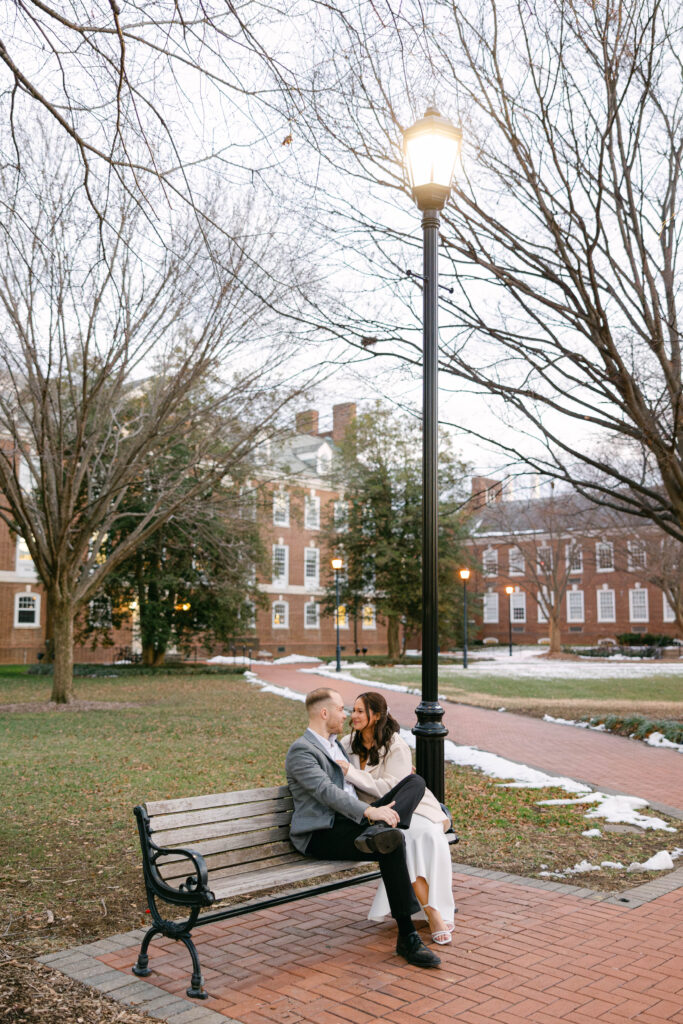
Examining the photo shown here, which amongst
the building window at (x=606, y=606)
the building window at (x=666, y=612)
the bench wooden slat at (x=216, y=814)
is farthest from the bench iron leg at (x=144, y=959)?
the building window at (x=606, y=606)

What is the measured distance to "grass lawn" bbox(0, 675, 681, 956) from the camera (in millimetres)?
5801

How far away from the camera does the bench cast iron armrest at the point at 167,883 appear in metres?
4.27

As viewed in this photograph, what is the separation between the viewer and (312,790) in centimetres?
505

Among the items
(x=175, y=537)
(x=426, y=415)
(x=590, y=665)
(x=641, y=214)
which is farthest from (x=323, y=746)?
(x=590, y=665)

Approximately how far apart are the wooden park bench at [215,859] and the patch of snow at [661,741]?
976 centimetres

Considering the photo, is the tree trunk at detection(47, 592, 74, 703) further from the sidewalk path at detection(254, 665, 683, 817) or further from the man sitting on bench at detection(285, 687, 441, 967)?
the man sitting on bench at detection(285, 687, 441, 967)

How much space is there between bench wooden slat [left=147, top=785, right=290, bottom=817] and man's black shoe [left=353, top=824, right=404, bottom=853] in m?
0.73

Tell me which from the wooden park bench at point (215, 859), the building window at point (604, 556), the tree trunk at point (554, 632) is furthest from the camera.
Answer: the tree trunk at point (554, 632)

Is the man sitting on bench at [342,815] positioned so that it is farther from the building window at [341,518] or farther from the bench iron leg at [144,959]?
the building window at [341,518]

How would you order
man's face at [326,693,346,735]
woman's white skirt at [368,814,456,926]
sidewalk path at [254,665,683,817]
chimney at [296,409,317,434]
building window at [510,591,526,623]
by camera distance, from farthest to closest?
building window at [510,591,526,623]
chimney at [296,409,317,434]
sidewalk path at [254,665,683,817]
man's face at [326,693,346,735]
woman's white skirt at [368,814,456,926]

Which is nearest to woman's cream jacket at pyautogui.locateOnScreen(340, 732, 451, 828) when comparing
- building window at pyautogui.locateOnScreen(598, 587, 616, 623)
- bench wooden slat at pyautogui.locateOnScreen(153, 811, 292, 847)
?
bench wooden slat at pyautogui.locateOnScreen(153, 811, 292, 847)

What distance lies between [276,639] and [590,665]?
21.3 metres

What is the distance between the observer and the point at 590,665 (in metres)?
35.3

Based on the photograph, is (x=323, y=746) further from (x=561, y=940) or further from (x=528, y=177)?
(x=528, y=177)
